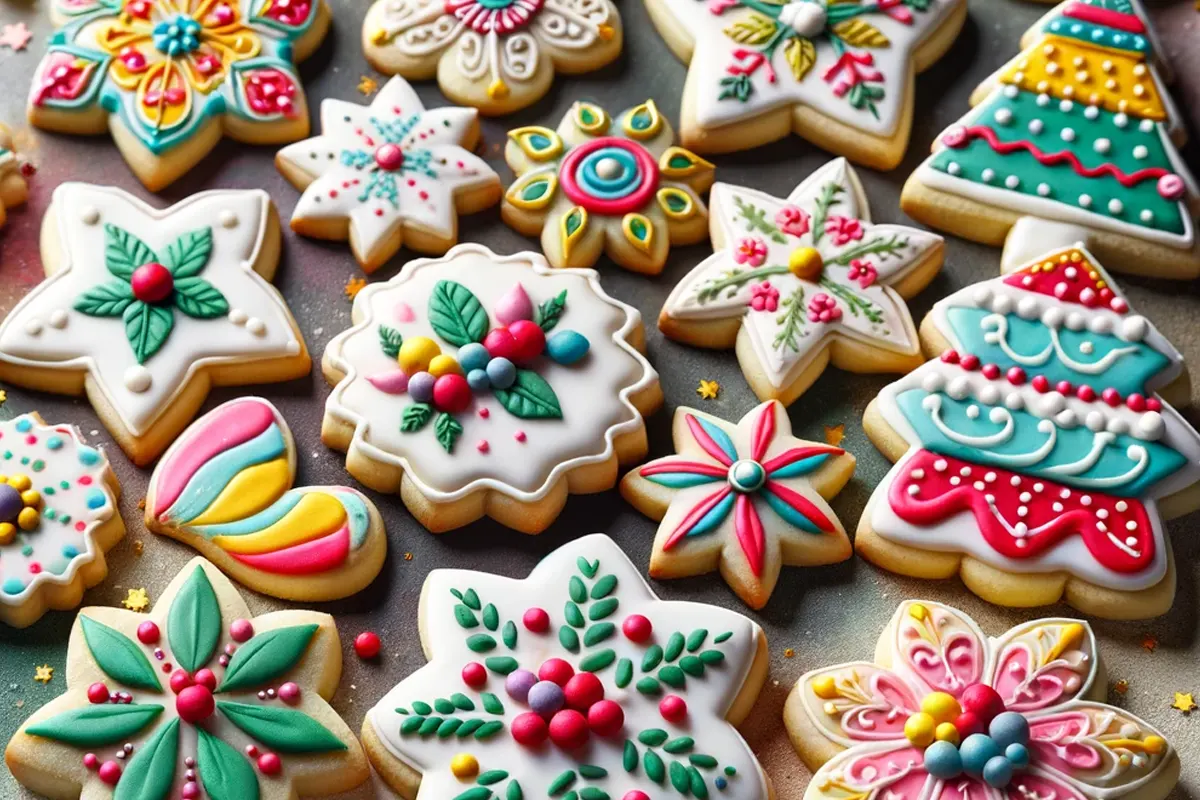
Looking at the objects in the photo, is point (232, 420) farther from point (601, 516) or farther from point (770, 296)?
point (770, 296)

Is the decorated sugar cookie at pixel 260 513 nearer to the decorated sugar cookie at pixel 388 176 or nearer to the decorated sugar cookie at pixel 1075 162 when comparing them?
the decorated sugar cookie at pixel 388 176

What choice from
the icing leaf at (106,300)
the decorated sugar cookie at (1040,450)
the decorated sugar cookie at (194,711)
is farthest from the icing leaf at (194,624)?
A: the decorated sugar cookie at (1040,450)

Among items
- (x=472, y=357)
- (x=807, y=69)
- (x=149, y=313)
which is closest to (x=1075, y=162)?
(x=807, y=69)

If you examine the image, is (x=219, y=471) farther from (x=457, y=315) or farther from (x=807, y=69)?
(x=807, y=69)

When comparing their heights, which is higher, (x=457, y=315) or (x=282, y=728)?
(x=457, y=315)

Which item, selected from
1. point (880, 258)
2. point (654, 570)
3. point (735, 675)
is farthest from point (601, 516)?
point (880, 258)
